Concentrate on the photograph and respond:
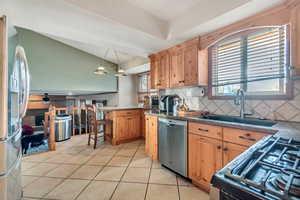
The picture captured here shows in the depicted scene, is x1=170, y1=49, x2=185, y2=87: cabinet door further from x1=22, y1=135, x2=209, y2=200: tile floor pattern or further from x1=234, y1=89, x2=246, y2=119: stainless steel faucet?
x1=22, y1=135, x2=209, y2=200: tile floor pattern

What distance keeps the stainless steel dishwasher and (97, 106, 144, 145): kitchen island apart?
1517mm

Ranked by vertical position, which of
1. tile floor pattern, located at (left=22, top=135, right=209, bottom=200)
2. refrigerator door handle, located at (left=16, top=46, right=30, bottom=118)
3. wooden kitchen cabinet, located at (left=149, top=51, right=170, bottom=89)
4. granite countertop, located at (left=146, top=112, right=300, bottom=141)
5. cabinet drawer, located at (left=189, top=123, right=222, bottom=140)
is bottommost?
tile floor pattern, located at (left=22, top=135, right=209, bottom=200)

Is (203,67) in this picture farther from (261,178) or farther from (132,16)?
(261,178)

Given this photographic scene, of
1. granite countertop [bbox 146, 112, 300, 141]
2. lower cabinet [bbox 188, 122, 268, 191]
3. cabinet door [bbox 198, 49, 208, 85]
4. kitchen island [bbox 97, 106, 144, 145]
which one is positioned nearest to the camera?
granite countertop [bbox 146, 112, 300, 141]

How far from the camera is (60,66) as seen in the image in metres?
4.41

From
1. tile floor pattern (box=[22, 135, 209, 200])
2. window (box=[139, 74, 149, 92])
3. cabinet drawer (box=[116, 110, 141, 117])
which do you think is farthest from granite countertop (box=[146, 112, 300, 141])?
window (box=[139, 74, 149, 92])

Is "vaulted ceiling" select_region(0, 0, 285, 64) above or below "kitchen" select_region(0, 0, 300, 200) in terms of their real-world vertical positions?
above

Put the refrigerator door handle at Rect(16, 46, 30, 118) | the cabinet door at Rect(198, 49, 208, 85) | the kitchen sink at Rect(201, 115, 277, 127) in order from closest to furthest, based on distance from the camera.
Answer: the refrigerator door handle at Rect(16, 46, 30, 118), the kitchen sink at Rect(201, 115, 277, 127), the cabinet door at Rect(198, 49, 208, 85)

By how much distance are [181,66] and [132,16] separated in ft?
3.91

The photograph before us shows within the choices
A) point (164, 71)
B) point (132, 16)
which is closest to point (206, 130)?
point (164, 71)

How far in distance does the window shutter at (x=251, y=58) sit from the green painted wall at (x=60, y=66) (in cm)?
410

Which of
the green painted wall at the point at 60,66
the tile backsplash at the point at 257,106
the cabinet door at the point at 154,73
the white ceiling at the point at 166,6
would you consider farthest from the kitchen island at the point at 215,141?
the green painted wall at the point at 60,66

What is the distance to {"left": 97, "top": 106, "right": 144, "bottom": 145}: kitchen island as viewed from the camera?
11.6ft

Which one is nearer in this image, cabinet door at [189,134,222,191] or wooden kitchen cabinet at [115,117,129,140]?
cabinet door at [189,134,222,191]
